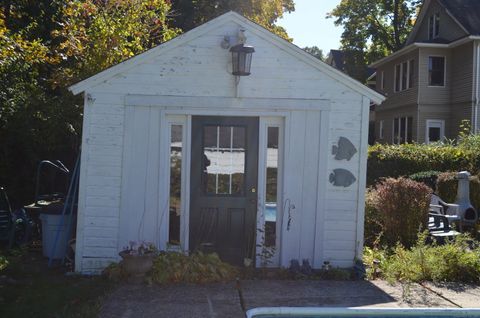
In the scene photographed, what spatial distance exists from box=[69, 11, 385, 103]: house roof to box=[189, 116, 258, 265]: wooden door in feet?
3.32

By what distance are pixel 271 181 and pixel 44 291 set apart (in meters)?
3.16

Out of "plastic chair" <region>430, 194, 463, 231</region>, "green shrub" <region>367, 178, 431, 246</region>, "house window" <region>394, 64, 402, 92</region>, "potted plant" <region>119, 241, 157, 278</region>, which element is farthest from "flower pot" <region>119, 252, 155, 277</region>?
"house window" <region>394, 64, 402, 92</region>

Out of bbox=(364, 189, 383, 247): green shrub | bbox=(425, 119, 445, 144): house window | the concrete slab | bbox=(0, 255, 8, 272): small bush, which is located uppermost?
bbox=(425, 119, 445, 144): house window

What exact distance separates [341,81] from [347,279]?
260 cm

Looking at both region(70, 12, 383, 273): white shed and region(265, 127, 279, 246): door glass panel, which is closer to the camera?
region(70, 12, 383, 273): white shed

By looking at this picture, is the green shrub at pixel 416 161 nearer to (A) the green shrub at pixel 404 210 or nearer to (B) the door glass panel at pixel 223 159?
(A) the green shrub at pixel 404 210

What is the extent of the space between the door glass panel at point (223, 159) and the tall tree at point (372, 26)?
31115 millimetres

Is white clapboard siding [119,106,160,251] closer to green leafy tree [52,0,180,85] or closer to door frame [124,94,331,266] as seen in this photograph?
door frame [124,94,331,266]

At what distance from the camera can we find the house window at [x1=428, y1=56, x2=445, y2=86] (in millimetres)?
23969

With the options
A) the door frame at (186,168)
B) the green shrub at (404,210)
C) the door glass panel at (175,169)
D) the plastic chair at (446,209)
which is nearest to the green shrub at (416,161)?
the plastic chair at (446,209)

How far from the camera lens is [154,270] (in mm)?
6895

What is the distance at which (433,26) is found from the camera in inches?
1037

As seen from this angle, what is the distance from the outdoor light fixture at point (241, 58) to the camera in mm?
7066

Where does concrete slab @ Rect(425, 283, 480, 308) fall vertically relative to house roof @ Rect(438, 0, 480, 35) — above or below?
below
